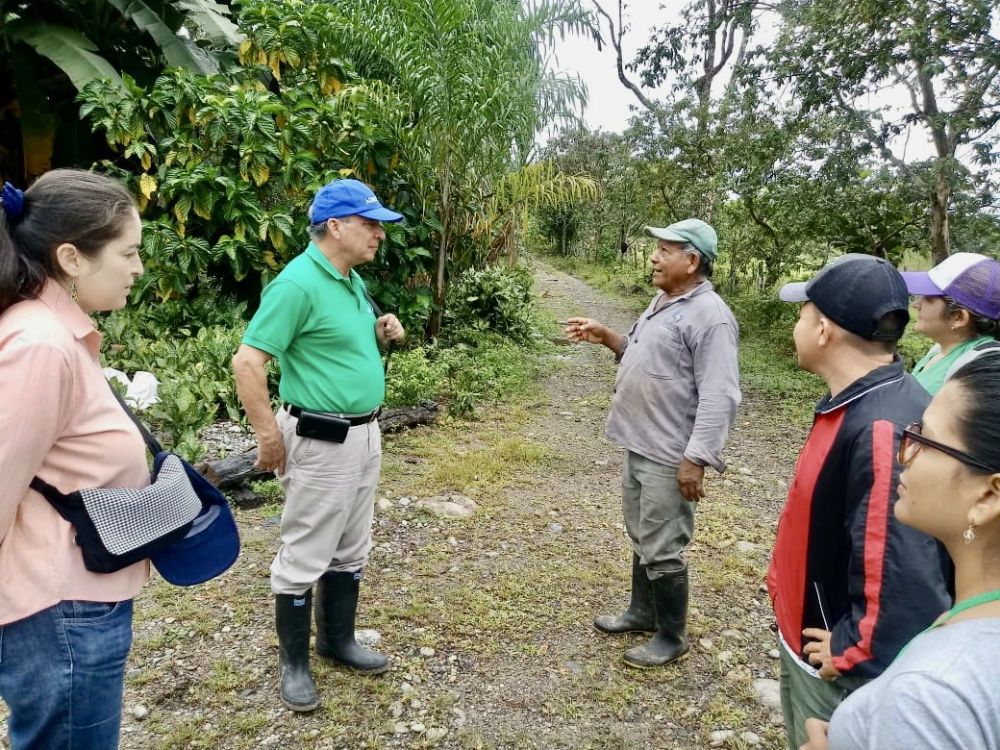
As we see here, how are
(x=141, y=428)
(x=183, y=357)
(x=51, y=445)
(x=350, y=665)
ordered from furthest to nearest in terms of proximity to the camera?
1. (x=183, y=357)
2. (x=350, y=665)
3. (x=141, y=428)
4. (x=51, y=445)

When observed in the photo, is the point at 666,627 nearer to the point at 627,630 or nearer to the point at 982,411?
the point at 627,630

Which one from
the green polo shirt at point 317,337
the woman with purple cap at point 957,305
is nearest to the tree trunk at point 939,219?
the woman with purple cap at point 957,305

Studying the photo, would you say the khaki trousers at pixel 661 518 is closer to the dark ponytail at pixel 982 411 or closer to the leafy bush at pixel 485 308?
the dark ponytail at pixel 982 411

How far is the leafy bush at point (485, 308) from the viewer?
8.86 meters

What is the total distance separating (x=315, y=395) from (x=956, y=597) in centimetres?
208

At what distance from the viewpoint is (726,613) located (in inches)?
141

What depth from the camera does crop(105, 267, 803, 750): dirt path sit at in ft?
8.82

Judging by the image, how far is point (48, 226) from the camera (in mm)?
1534

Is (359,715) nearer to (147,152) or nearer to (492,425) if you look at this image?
Answer: (492,425)

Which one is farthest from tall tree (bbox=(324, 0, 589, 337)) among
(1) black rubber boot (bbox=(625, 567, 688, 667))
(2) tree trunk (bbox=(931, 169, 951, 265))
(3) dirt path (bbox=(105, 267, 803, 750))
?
(1) black rubber boot (bbox=(625, 567, 688, 667))

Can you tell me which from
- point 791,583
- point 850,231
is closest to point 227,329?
point 791,583

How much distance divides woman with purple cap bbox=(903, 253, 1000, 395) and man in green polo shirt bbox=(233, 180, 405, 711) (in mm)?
2135

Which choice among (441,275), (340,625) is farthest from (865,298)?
(441,275)

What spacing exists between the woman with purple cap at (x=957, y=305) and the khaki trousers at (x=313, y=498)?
7.34 feet
